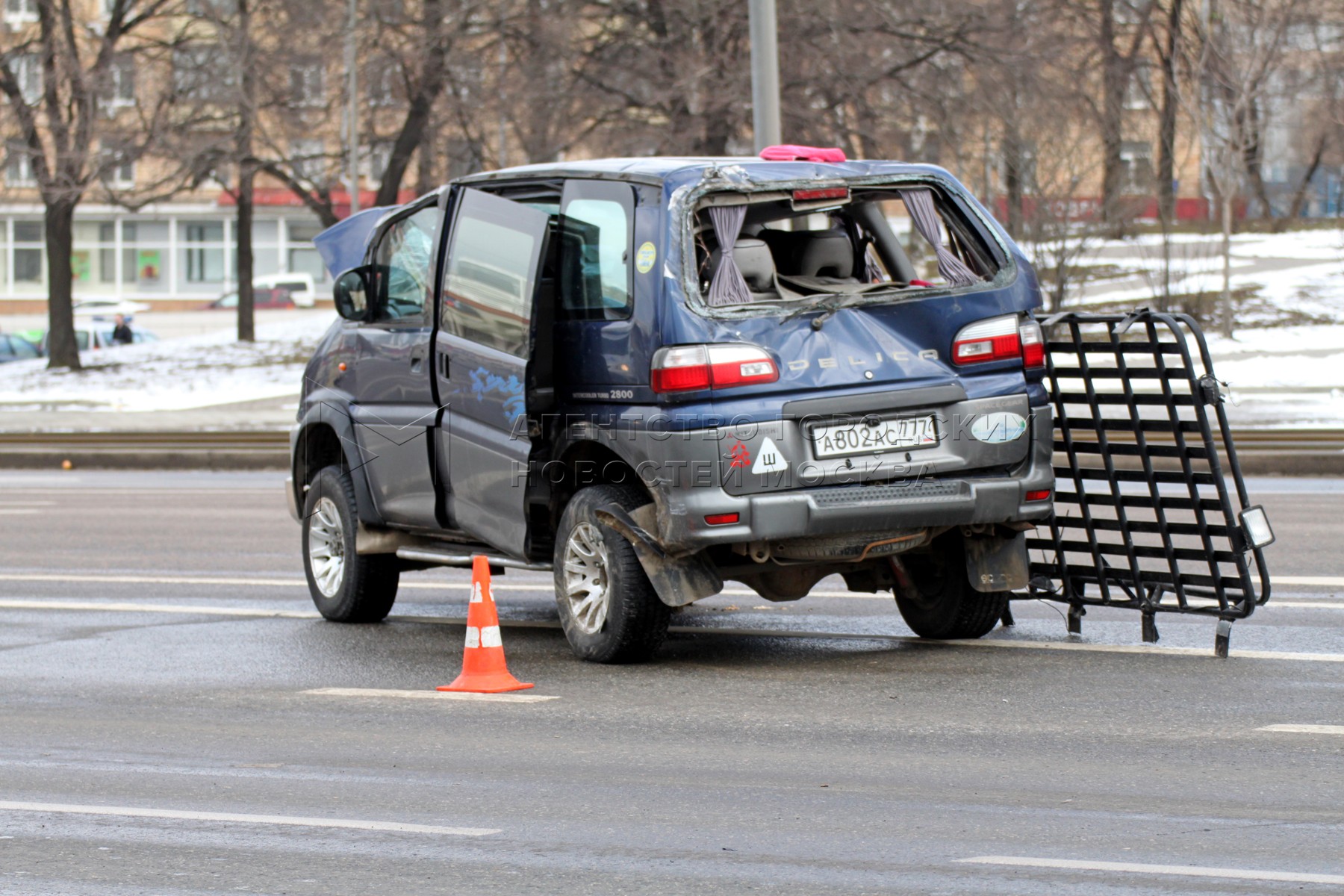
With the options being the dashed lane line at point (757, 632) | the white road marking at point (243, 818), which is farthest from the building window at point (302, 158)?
the white road marking at point (243, 818)

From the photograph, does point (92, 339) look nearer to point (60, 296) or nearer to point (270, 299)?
point (60, 296)

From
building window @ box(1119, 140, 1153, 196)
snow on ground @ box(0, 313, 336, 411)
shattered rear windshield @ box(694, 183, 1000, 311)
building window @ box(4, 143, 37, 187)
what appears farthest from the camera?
building window @ box(1119, 140, 1153, 196)

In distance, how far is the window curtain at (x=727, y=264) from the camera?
298 inches

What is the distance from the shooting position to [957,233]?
26.6 feet

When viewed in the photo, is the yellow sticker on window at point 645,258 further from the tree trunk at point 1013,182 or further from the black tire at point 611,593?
the tree trunk at point 1013,182

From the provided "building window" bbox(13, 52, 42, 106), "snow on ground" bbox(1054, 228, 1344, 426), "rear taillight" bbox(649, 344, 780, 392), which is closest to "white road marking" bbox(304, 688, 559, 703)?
"rear taillight" bbox(649, 344, 780, 392)

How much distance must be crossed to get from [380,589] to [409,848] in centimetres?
464

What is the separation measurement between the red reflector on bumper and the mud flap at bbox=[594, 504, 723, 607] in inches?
13.1

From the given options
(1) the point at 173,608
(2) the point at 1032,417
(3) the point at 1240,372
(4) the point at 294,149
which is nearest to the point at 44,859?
(2) the point at 1032,417

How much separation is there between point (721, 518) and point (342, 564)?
310 cm

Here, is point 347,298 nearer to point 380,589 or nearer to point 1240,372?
point 380,589

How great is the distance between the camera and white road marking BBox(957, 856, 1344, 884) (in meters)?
4.61

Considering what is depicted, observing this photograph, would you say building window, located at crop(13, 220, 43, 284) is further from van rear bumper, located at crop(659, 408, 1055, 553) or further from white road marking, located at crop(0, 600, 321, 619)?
van rear bumper, located at crop(659, 408, 1055, 553)

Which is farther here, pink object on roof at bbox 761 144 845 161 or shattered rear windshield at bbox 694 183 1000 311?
pink object on roof at bbox 761 144 845 161
